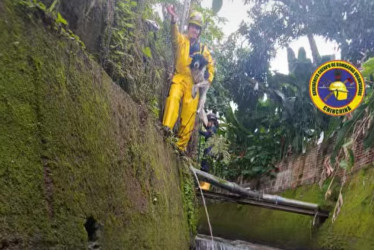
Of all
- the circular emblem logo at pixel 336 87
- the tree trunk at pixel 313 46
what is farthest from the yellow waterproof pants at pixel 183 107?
the tree trunk at pixel 313 46

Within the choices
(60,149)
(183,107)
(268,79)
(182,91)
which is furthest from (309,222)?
(60,149)

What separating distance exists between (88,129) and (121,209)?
614mm

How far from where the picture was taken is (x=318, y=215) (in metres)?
7.01

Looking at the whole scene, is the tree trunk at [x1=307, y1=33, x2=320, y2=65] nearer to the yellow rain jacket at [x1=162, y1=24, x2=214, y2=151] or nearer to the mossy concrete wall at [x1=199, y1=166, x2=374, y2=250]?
the mossy concrete wall at [x1=199, y1=166, x2=374, y2=250]

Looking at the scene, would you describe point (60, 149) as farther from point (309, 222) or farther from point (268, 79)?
A: point (268, 79)

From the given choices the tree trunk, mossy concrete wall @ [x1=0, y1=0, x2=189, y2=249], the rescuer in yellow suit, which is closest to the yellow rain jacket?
the rescuer in yellow suit

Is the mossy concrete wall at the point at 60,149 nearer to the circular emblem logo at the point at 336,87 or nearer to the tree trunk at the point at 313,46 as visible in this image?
the circular emblem logo at the point at 336,87

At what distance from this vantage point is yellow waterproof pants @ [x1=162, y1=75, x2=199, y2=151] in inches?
206

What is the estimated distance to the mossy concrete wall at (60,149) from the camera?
152cm

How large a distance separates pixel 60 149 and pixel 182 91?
12.5ft

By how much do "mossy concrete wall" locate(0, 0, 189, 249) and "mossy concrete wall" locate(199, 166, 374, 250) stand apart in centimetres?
392

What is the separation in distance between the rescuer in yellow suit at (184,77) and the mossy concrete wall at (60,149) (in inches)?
90.7

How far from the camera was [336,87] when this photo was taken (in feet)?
17.0

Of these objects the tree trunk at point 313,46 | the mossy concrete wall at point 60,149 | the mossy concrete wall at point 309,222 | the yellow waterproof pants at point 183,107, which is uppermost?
the tree trunk at point 313,46
